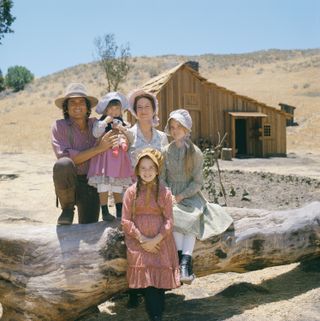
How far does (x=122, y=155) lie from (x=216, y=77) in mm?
53216

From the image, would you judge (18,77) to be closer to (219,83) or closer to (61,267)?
(219,83)

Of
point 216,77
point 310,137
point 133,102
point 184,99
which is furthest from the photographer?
point 216,77

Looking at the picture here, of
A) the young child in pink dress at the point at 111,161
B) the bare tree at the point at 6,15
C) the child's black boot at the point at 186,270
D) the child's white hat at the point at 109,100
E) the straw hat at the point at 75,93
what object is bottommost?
the child's black boot at the point at 186,270

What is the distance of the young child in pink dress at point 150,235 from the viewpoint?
13.6 ft

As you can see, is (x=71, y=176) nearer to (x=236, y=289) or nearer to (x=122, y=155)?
(x=122, y=155)

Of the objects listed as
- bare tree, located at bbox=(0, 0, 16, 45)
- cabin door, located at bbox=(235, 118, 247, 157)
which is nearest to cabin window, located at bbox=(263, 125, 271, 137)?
cabin door, located at bbox=(235, 118, 247, 157)

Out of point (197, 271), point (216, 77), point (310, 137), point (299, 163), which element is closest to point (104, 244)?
point (197, 271)

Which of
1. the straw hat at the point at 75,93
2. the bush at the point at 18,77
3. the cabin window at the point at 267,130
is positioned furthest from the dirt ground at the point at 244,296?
the bush at the point at 18,77

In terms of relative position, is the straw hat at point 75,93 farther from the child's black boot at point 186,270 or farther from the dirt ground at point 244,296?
the dirt ground at point 244,296

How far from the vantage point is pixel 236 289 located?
5.27m

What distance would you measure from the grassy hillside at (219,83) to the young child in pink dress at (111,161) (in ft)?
66.4

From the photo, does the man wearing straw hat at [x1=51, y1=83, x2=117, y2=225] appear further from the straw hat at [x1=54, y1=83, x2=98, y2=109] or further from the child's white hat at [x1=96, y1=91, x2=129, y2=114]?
the child's white hat at [x1=96, y1=91, x2=129, y2=114]

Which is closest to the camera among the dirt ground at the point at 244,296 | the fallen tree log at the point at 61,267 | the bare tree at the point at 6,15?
the fallen tree log at the point at 61,267

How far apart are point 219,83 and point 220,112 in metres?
27.8
